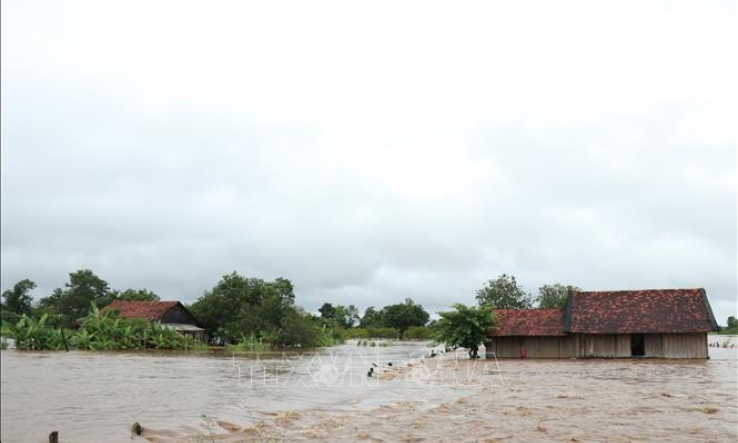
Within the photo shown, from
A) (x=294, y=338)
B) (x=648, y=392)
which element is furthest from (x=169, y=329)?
(x=648, y=392)

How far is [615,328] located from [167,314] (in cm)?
3626

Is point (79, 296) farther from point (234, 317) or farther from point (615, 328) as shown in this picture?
point (615, 328)

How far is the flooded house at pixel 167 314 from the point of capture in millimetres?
50122

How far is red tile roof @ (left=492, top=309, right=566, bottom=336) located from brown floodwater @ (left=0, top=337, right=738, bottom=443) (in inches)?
281

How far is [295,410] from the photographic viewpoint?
15039mm

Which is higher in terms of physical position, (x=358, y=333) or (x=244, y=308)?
(x=244, y=308)

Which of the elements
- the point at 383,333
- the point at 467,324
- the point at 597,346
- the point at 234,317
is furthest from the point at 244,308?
the point at 383,333

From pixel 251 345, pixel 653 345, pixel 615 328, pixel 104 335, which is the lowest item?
pixel 251 345

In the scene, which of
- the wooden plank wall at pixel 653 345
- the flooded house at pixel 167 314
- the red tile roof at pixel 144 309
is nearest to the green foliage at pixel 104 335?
the flooded house at pixel 167 314

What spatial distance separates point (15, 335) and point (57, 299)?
970 inches

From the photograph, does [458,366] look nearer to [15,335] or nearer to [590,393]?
Result: [590,393]

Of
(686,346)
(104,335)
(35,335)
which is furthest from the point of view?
(104,335)

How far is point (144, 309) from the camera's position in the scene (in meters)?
51.8

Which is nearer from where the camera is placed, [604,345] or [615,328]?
[615,328]
